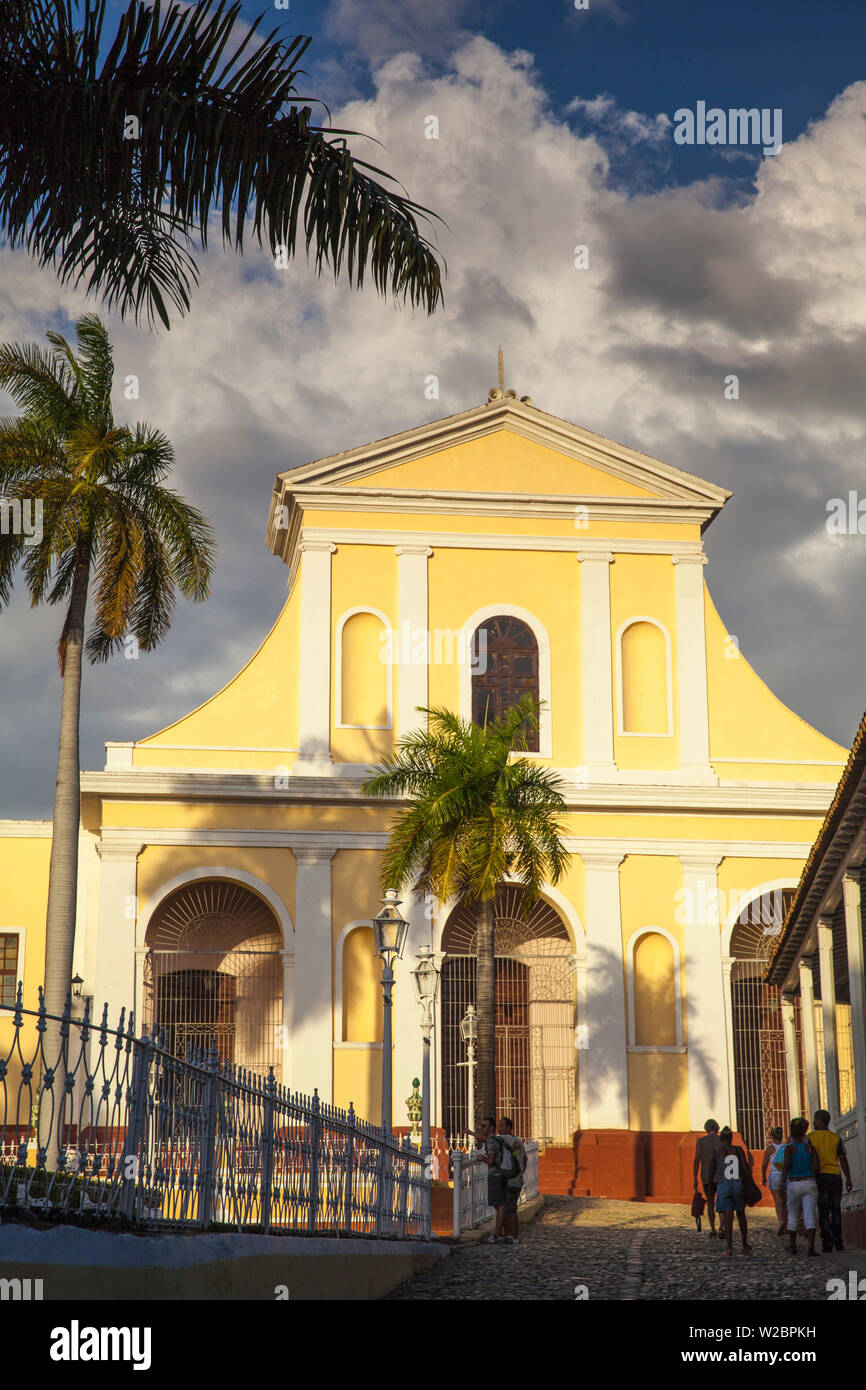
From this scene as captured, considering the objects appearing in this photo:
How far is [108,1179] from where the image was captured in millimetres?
6750

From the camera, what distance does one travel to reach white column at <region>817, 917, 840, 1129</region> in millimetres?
17078

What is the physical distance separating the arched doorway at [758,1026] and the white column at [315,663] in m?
7.66

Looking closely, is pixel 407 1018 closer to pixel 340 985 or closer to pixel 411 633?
pixel 340 985

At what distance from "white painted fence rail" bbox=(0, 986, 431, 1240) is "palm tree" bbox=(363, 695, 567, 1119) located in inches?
374

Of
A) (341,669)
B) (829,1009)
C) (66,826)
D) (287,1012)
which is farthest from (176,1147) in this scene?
(341,669)

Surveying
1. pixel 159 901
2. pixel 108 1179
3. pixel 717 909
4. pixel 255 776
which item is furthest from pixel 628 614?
pixel 108 1179

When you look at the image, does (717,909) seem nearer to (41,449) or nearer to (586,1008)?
(586,1008)

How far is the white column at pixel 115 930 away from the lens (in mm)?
25875

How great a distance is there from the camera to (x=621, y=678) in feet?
94.2

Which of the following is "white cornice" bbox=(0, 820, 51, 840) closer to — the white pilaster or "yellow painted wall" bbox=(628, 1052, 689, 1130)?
"yellow painted wall" bbox=(628, 1052, 689, 1130)

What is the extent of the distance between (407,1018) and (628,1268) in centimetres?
1366

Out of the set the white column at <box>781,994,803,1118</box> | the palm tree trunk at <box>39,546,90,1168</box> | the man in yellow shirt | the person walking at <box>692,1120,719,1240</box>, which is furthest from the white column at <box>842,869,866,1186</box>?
the white column at <box>781,994,803,1118</box>

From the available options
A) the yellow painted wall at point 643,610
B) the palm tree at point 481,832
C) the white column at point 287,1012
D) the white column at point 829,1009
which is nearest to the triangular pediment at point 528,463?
the yellow painted wall at point 643,610
